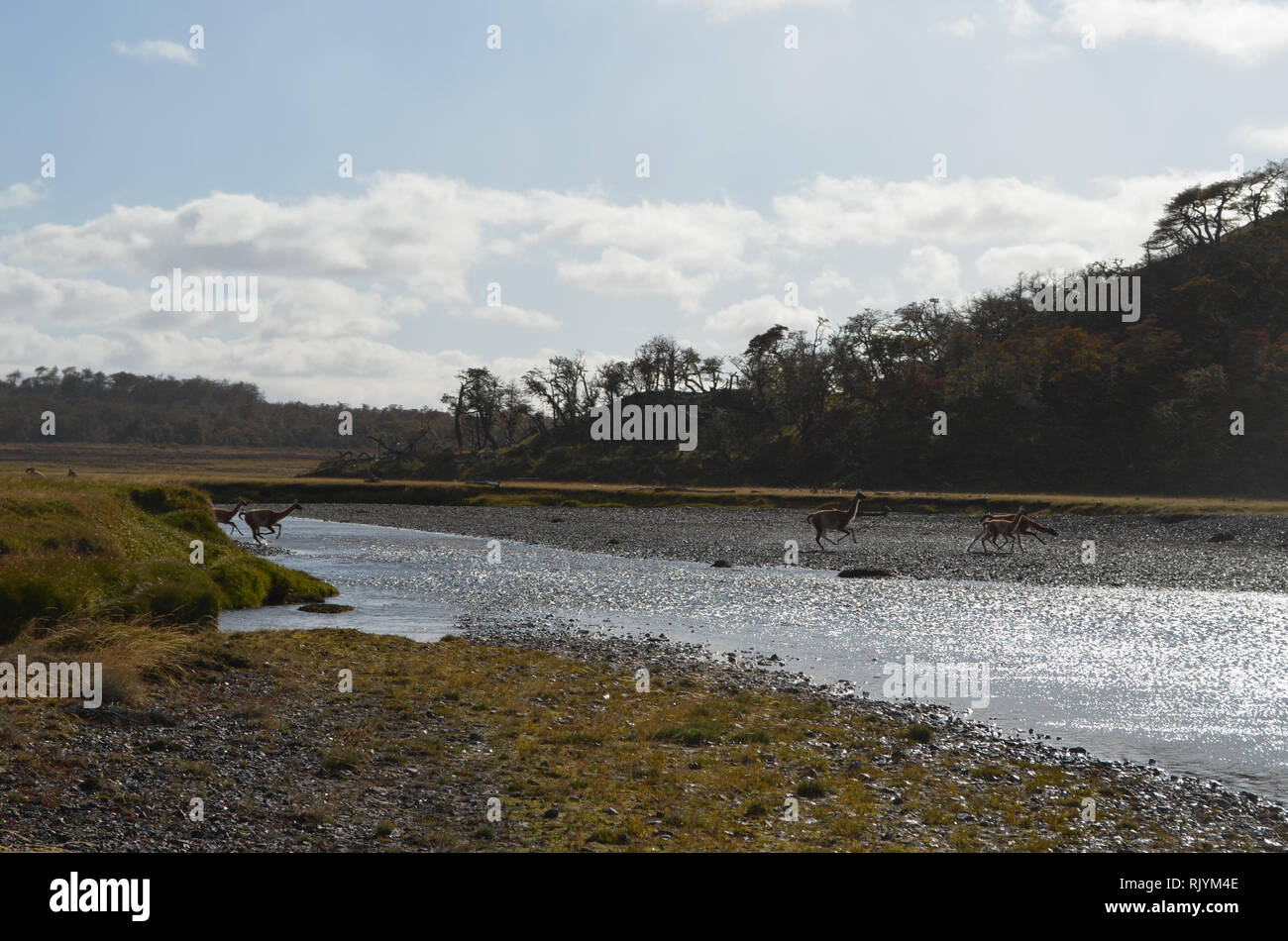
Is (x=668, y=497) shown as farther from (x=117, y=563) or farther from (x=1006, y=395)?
(x=117, y=563)

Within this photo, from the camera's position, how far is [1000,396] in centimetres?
10381

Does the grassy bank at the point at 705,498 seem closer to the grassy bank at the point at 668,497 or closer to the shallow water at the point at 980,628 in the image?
the grassy bank at the point at 668,497

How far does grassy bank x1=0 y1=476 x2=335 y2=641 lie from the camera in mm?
18516

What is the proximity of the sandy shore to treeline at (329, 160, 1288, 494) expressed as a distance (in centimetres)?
3303

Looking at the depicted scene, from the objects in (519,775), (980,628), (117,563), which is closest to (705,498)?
(980,628)

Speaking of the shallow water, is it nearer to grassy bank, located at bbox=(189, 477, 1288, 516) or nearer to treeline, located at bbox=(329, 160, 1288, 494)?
grassy bank, located at bbox=(189, 477, 1288, 516)

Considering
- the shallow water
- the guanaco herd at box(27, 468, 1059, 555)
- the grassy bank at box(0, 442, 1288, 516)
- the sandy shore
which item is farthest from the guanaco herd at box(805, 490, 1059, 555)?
the grassy bank at box(0, 442, 1288, 516)

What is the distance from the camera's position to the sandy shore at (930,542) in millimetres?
37531

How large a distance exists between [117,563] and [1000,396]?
95367 millimetres

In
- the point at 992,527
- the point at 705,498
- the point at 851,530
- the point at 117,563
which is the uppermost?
the point at 117,563

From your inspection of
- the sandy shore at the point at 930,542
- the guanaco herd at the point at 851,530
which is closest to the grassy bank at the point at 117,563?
the guanaco herd at the point at 851,530

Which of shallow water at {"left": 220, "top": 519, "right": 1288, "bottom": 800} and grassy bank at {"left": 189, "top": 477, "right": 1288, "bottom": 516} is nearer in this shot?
shallow water at {"left": 220, "top": 519, "right": 1288, "bottom": 800}

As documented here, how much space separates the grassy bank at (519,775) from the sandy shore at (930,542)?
2372 centimetres

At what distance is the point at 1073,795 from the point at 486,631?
15.6m
